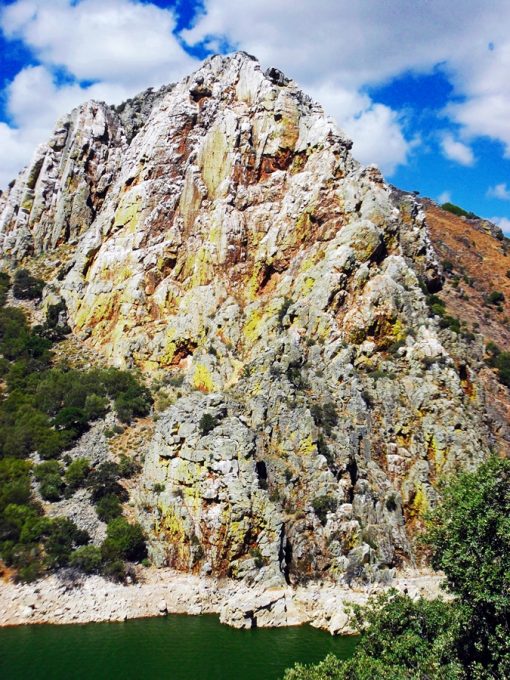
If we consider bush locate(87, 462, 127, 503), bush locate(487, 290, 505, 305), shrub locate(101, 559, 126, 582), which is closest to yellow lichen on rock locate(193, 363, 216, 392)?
bush locate(87, 462, 127, 503)

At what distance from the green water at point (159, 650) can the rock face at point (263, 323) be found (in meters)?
5.54

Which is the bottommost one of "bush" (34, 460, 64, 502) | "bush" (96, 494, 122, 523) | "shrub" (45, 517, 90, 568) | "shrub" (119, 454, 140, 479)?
"shrub" (45, 517, 90, 568)

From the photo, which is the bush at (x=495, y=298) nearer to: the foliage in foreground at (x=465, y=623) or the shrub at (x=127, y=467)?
the shrub at (x=127, y=467)

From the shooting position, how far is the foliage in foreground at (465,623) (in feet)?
61.8

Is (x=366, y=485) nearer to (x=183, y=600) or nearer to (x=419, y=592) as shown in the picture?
(x=419, y=592)

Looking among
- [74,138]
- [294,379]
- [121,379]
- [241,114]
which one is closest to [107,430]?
[121,379]

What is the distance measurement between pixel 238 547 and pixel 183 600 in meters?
5.27

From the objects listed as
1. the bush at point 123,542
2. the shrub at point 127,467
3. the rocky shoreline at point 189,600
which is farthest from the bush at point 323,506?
the shrub at point 127,467

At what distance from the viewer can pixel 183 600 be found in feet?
133

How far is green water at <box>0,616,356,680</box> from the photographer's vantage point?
31203 mm

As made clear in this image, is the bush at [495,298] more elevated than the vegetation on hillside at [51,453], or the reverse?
the bush at [495,298]

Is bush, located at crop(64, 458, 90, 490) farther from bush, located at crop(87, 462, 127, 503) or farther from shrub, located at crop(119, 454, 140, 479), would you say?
shrub, located at crop(119, 454, 140, 479)

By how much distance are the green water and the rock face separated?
18.2 feet

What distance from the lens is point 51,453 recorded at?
5169 centimetres
